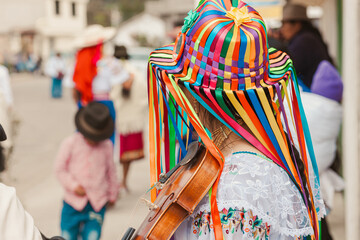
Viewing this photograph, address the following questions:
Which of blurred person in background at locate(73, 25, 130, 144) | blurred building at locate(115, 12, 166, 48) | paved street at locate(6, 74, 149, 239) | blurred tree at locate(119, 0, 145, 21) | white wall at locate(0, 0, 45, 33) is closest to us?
paved street at locate(6, 74, 149, 239)

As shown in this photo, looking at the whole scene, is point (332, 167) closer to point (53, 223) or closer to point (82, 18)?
point (53, 223)

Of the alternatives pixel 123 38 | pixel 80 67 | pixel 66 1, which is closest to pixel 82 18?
pixel 66 1

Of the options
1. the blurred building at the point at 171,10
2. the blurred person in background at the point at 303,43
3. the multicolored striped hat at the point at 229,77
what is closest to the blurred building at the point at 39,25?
the blurred building at the point at 171,10

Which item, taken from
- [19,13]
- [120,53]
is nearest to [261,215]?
[120,53]

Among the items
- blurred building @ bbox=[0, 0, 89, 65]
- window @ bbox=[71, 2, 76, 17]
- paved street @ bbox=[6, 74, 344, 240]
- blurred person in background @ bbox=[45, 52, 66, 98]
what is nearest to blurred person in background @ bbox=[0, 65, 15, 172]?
paved street @ bbox=[6, 74, 344, 240]

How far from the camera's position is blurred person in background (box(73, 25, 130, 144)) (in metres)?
6.89

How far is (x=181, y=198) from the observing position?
70.4 inches

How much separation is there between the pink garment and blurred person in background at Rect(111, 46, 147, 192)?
2505 mm

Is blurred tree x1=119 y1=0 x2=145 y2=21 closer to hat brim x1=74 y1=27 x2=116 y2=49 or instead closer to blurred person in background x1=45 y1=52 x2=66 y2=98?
blurred person in background x1=45 y1=52 x2=66 y2=98

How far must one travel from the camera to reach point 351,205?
3684mm

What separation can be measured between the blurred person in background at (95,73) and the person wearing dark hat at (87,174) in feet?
8.03

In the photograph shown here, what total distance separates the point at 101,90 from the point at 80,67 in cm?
47

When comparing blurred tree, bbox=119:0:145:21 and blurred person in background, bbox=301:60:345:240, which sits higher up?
blurred tree, bbox=119:0:145:21

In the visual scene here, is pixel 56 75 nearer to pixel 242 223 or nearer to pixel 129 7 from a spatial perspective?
pixel 242 223
